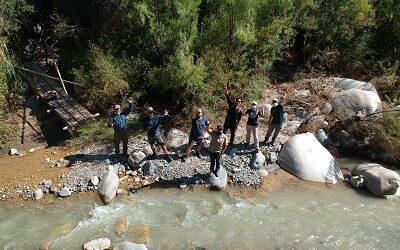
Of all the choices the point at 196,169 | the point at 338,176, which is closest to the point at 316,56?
the point at 338,176

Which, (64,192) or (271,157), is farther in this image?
(271,157)

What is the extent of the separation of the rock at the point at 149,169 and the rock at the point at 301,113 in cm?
567

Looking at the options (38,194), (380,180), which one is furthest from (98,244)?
(380,180)

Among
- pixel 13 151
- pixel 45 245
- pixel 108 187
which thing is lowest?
pixel 45 245

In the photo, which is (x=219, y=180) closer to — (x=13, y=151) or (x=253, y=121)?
(x=253, y=121)

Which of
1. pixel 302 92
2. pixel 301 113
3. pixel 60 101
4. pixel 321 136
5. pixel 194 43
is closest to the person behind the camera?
pixel 321 136

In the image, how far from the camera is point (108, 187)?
10.7 meters

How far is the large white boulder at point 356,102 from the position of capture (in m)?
13.5

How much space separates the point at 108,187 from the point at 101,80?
13.6 feet

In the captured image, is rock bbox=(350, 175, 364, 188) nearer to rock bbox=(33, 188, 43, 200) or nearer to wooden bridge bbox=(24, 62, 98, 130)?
wooden bridge bbox=(24, 62, 98, 130)

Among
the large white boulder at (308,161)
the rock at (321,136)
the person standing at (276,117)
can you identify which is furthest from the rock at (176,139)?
the rock at (321,136)

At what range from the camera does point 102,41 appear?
14203mm

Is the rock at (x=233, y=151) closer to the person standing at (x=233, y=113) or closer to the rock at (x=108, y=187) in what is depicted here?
the person standing at (x=233, y=113)

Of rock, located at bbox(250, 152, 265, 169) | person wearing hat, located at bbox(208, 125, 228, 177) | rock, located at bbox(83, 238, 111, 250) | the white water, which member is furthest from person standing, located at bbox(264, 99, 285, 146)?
rock, located at bbox(83, 238, 111, 250)
